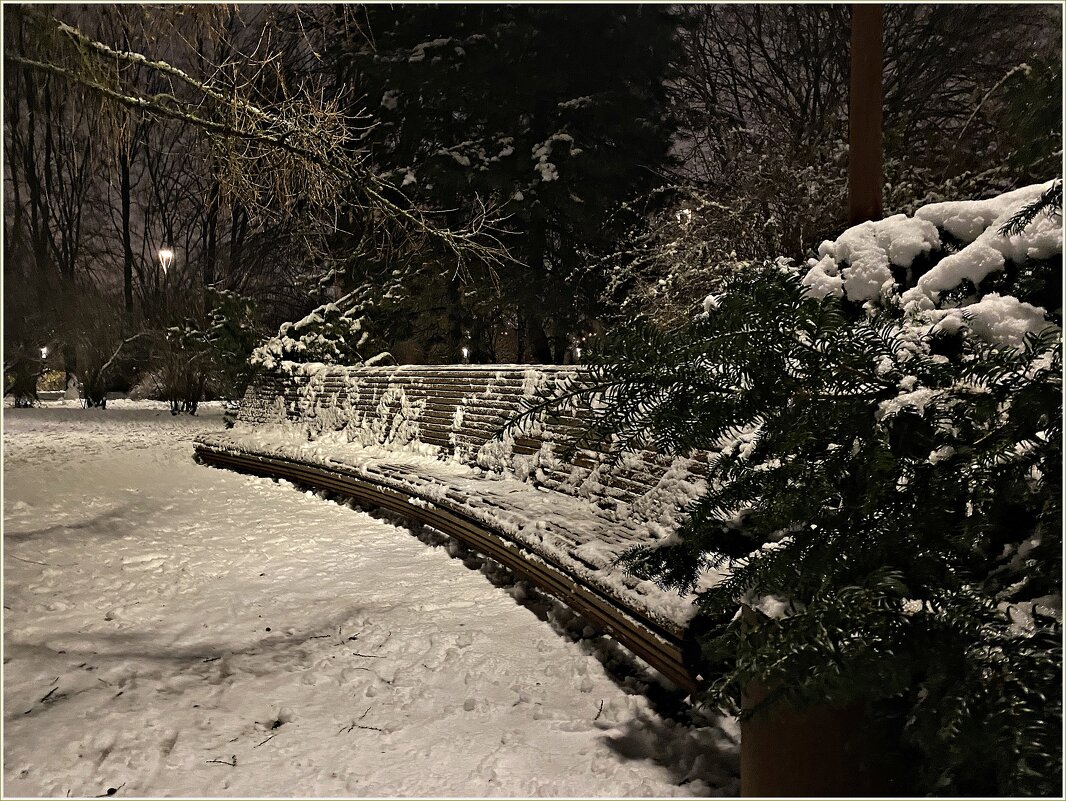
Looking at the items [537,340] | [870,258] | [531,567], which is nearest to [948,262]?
[870,258]

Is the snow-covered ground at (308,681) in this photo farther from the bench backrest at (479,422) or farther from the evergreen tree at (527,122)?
the evergreen tree at (527,122)

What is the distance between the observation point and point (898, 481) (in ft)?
4.92

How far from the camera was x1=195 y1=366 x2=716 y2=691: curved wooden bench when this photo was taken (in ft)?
9.29

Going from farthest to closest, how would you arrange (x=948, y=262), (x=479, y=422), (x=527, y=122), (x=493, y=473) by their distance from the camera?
(x=527, y=122), (x=479, y=422), (x=493, y=473), (x=948, y=262)

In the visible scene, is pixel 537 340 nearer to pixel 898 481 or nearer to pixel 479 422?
pixel 479 422

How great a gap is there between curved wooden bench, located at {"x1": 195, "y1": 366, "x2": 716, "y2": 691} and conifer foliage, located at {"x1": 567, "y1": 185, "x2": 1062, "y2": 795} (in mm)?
462

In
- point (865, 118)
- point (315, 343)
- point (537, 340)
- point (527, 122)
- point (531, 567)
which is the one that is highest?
point (527, 122)

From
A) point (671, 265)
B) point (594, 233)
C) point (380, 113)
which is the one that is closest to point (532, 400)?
point (671, 265)

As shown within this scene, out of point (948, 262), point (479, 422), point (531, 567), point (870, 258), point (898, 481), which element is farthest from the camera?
point (479, 422)

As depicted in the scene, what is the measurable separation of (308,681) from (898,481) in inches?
102

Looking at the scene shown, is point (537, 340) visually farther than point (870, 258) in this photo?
Yes

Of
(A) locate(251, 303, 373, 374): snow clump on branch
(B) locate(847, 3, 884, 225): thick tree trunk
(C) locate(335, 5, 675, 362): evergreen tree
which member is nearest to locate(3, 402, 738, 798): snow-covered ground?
(B) locate(847, 3, 884, 225): thick tree trunk

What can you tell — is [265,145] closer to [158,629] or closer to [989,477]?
[158,629]

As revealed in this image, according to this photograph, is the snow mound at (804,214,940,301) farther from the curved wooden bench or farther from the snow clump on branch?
the snow clump on branch
